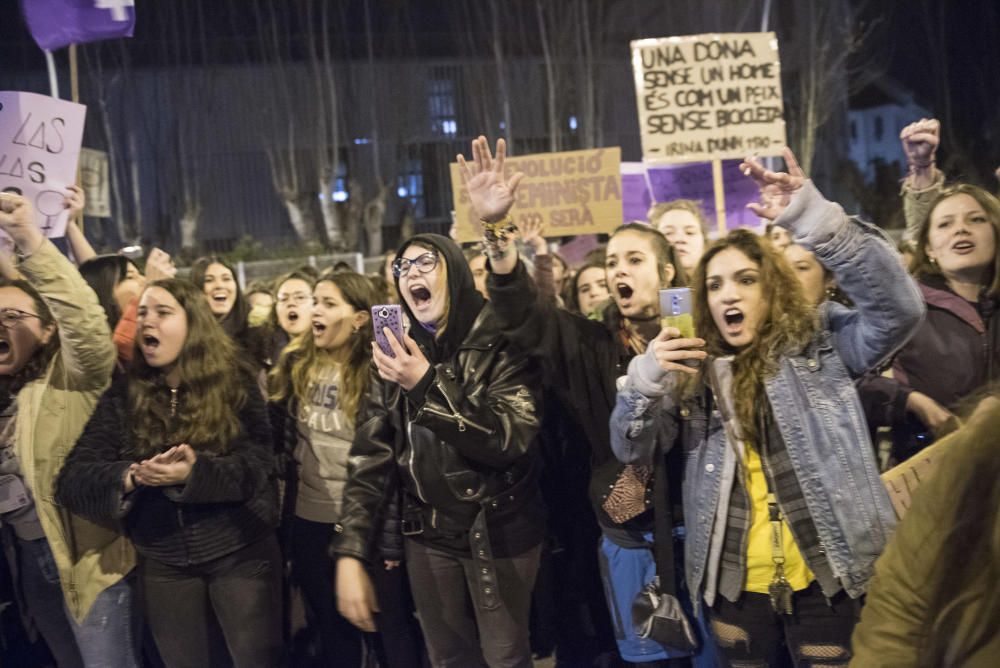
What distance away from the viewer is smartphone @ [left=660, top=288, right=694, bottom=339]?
2889 mm

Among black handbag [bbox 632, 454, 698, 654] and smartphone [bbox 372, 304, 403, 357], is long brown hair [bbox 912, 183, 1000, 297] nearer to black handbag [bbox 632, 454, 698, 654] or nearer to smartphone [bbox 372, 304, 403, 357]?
black handbag [bbox 632, 454, 698, 654]

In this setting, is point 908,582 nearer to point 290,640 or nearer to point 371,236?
point 290,640

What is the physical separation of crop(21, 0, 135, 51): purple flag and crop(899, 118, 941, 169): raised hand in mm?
4210

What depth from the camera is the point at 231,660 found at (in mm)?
4141

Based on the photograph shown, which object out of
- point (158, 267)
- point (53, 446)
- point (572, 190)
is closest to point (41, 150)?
point (158, 267)

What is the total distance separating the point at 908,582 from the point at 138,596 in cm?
338

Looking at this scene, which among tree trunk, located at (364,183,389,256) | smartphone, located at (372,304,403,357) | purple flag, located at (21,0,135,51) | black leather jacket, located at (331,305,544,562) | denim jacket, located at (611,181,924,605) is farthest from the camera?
tree trunk, located at (364,183,389,256)

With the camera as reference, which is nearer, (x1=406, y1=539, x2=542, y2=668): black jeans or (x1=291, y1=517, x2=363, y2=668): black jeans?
(x1=406, y1=539, x2=542, y2=668): black jeans

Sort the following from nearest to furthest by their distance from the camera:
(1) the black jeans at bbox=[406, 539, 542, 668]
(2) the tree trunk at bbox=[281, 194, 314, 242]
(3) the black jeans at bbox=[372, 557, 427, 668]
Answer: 1. (1) the black jeans at bbox=[406, 539, 542, 668]
2. (3) the black jeans at bbox=[372, 557, 427, 668]
3. (2) the tree trunk at bbox=[281, 194, 314, 242]

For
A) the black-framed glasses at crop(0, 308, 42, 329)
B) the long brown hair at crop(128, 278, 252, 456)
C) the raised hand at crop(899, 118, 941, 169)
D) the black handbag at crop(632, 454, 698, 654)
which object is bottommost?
the black handbag at crop(632, 454, 698, 654)

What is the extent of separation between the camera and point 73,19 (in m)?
5.32

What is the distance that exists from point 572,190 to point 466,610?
505cm

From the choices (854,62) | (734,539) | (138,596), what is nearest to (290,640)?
(138,596)

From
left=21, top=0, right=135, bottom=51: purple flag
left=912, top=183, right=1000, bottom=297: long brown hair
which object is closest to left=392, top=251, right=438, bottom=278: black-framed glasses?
left=912, top=183, right=1000, bottom=297: long brown hair
